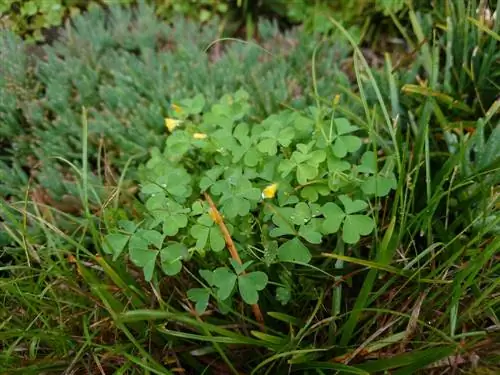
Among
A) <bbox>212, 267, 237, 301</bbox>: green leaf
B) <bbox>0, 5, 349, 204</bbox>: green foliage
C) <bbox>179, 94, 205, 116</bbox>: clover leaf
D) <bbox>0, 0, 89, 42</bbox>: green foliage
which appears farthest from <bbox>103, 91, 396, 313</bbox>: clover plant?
<bbox>0, 0, 89, 42</bbox>: green foliage

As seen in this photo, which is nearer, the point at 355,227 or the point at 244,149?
the point at 355,227

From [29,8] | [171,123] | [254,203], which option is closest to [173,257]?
[254,203]

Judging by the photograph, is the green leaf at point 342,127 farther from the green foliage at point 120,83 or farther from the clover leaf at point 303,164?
the green foliage at point 120,83

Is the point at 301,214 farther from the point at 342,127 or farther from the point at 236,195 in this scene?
the point at 342,127

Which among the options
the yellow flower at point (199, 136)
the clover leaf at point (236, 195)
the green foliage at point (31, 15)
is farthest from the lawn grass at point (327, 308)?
the green foliage at point (31, 15)

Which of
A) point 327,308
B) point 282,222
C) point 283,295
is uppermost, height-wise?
point 282,222

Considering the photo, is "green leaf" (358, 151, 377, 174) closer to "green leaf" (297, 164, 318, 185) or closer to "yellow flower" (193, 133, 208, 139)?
"green leaf" (297, 164, 318, 185)

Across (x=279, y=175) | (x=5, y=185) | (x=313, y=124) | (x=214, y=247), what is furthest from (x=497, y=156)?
(x=5, y=185)
